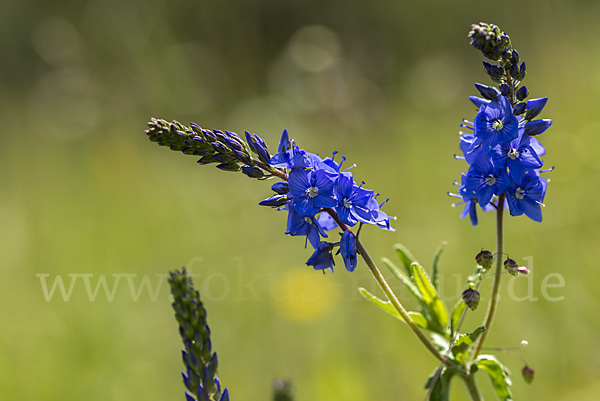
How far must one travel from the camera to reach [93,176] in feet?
23.7

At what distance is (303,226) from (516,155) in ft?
2.80

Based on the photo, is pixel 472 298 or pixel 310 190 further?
pixel 472 298

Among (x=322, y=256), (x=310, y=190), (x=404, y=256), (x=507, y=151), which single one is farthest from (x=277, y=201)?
(x=507, y=151)

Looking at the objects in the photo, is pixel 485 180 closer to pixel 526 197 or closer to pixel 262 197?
pixel 526 197

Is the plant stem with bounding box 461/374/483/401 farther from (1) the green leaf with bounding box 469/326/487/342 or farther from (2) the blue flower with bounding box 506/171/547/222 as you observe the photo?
(2) the blue flower with bounding box 506/171/547/222

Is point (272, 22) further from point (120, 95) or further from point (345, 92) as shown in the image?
point (345, 92)

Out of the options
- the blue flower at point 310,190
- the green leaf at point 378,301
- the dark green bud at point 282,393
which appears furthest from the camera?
the dark green bud at point 282,393

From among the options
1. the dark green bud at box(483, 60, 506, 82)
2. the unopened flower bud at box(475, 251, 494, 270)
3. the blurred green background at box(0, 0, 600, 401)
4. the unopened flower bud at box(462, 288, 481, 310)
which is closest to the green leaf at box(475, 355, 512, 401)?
the unopened flower bud at box(462, 288, 481, 310)

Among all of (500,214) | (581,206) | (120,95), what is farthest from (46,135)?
(500,214)

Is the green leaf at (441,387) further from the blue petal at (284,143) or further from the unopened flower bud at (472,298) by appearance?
the blue petal at (284,143)

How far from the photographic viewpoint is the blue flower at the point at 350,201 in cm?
229

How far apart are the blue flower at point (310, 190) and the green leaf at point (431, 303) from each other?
2.02 feet

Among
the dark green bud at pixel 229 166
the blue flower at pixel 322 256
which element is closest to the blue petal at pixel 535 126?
the blue flower at pixel 322 256

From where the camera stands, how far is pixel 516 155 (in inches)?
90.0
